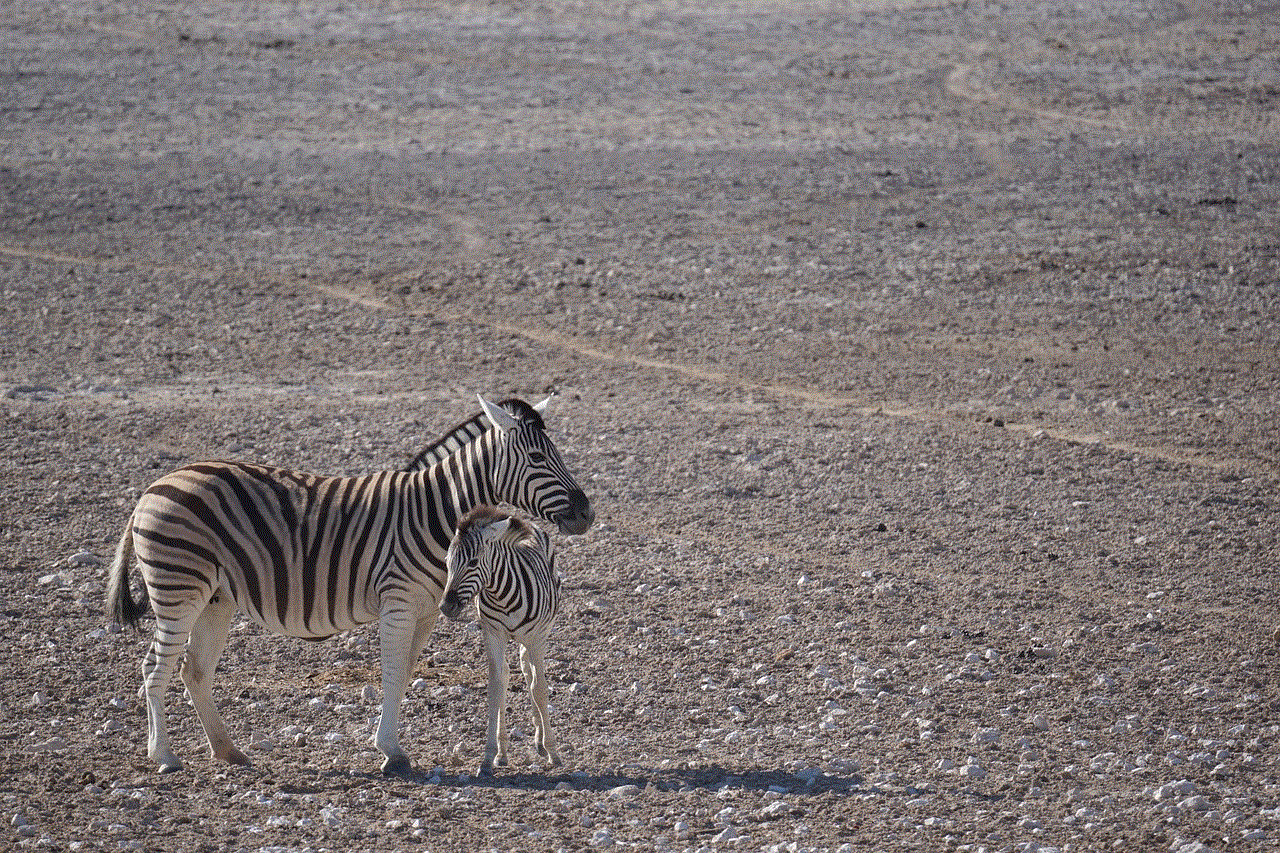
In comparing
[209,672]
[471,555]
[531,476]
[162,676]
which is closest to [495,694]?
[471,555]

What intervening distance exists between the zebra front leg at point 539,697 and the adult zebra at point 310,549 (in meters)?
0.56

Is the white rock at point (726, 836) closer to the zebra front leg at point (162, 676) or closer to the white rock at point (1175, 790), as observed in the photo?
the white rock at point (1175, 790)

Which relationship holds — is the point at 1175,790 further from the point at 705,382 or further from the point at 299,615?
the point at 705,382

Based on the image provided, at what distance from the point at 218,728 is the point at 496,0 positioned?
77.8 feet

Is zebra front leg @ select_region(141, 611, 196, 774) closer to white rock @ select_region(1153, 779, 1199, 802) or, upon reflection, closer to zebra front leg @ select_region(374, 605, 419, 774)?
zebra front leg @ select_region(374, 605, 419, 774)

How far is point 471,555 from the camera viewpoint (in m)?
7.11

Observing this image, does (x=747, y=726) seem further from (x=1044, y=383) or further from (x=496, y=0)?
(x=496, y=0)

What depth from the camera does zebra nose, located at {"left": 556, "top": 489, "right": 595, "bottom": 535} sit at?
25.3 feet

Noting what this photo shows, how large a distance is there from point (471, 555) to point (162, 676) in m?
1.73

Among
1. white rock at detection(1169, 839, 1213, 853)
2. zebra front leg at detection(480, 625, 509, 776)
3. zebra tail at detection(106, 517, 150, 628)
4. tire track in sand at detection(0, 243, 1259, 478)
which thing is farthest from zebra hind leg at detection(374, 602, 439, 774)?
tire track in sand at detection(0, 243, 1259, 478)

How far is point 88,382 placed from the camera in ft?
45.1

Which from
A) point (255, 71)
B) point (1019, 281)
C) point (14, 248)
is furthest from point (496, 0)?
point (1019, 281)

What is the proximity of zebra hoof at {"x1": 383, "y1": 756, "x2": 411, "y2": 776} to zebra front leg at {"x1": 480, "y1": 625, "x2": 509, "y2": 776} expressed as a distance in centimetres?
38

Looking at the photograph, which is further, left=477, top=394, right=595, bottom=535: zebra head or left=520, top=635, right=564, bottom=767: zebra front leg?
left=477, top=394, right=595, bottom=535: zebra head
